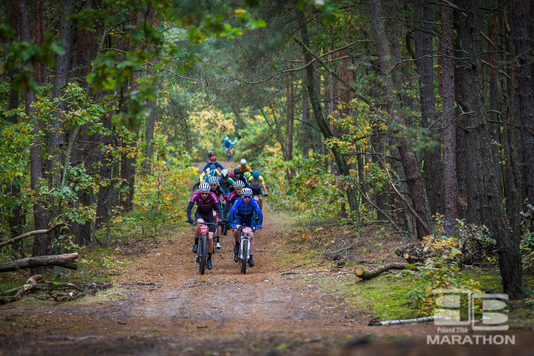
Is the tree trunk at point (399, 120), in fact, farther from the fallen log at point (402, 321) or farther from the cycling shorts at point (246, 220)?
the fallen log at point (402, 321)

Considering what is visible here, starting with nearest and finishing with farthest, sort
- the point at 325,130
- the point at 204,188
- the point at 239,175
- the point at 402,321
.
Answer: the point at 402,321
the point at 204,188
the point at 325,130
the point at 239,175

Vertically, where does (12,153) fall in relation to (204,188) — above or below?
above

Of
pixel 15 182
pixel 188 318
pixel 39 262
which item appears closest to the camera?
pixel 188 318

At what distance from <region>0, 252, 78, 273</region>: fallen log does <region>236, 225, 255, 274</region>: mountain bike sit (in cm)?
426

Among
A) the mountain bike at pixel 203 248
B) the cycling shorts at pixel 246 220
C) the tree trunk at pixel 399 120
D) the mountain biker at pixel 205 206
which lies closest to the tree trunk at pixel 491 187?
the tree trunk at pixel 399 120

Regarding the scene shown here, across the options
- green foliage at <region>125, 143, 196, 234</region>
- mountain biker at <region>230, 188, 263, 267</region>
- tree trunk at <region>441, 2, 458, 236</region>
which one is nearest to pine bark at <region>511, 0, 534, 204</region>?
tree trunk at <region>441, 2, 458, 236</region>

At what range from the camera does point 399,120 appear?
1041 cm

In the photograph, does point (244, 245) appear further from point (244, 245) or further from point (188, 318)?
point (188, 318)

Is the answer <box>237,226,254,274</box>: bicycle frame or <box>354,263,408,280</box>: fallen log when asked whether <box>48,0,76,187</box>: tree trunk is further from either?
<box>354,263,408,280</box>: fallen log

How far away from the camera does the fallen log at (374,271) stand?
8.85m

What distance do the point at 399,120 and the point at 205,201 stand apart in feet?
17.6

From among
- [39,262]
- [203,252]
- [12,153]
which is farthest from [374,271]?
[12,153]

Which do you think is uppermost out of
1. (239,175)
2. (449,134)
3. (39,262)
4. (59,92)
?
(59,92)

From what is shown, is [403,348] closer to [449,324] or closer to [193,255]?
[449,324]
